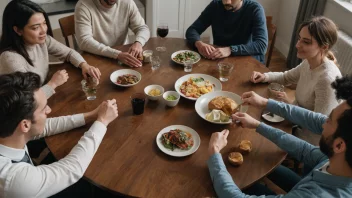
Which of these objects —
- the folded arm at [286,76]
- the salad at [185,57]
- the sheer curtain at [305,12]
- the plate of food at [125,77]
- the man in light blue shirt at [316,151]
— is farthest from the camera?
the sheer curtain at [305,12]

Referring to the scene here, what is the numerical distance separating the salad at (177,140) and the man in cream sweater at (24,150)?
34 cm

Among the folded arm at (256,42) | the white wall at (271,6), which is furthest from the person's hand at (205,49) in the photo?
the white wall at (271,6)

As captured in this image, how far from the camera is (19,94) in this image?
3.99 feet

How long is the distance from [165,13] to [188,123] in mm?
2854

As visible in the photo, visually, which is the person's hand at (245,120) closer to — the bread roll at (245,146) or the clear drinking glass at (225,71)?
the bread roll at (245,146)

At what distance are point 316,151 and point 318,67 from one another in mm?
626

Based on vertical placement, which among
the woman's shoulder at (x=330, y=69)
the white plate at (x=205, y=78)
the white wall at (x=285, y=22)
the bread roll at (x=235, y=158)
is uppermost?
the woman's shoulder at (x=330, y=69)

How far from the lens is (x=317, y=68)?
6.10 feet

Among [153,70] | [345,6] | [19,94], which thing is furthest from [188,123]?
[345,6]

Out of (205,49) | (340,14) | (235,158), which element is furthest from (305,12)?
(235,158)

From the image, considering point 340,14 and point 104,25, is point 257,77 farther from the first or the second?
point 340,14

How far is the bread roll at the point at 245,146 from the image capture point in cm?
146

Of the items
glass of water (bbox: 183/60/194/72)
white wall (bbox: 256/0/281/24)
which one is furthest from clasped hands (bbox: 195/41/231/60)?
white wall (bbox: 256/0/281/24)

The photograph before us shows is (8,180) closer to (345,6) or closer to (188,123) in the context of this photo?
(188,123)
